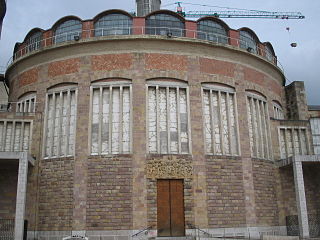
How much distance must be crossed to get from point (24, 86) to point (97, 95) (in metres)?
5.03

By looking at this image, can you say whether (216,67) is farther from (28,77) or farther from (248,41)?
(28,77)

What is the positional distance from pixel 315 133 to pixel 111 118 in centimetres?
1255

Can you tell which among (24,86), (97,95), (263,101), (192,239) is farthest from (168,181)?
(24,86)

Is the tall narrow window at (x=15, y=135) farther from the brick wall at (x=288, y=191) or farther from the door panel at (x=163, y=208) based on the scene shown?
the brick wall at (x=288, y=191)

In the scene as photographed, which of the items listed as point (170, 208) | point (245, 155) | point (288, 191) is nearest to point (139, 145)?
point (170, 208)

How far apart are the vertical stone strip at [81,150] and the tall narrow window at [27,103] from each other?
10.3 ft

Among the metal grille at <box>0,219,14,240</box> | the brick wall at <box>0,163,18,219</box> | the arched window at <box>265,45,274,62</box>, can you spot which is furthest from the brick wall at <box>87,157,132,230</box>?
the arched window at <box>265,45,274,62</box>

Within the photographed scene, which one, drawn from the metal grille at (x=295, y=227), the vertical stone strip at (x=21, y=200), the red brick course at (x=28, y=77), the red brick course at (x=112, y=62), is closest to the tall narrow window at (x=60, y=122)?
the red brick course at (x=28, y=77)

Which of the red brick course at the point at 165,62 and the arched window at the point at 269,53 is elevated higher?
the arched window at the point at 269,53

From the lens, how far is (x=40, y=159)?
66.2ft

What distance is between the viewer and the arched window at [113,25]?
21469mm

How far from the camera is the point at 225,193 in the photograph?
19359 millimetres

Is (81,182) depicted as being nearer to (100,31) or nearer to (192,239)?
(192,239)

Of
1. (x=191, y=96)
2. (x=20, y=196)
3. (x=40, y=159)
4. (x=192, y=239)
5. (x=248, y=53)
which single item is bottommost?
(x=192, y=239)
